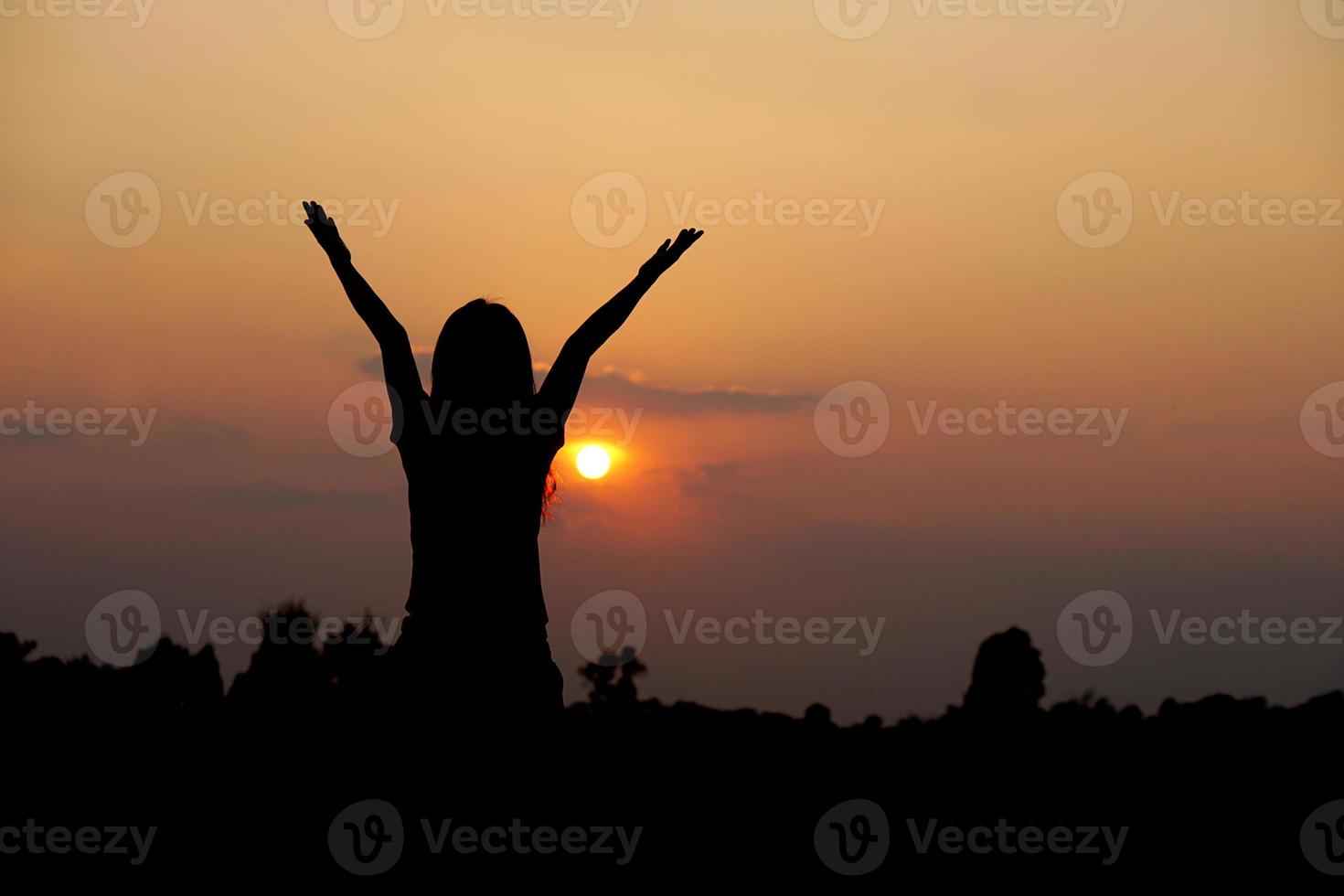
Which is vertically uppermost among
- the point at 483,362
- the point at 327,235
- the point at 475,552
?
the point at 327,235

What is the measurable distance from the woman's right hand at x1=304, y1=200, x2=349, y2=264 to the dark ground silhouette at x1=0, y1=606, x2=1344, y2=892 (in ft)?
4.52

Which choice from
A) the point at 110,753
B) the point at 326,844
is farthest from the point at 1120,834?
the point at 110,753

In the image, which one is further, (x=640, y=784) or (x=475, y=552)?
(x=640, y=784)

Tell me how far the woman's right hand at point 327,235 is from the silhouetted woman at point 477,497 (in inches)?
6.2

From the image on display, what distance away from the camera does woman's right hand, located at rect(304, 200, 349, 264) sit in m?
4.58

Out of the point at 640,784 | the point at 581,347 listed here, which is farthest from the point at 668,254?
the point at 640,784

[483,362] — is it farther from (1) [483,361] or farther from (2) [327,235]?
(2) [327,235]

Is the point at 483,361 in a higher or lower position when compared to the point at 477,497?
higher

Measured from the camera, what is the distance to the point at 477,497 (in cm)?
427

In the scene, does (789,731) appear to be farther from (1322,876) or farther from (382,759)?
(382,759)

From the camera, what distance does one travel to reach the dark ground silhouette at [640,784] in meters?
4.11

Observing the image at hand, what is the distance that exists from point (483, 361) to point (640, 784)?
3.28 meters

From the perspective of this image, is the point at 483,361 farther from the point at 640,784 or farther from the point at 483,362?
the point at 640,784

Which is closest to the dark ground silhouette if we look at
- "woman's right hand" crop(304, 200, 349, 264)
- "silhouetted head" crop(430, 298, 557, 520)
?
"silhouetted head" crop(430, 298, 557, 520)
